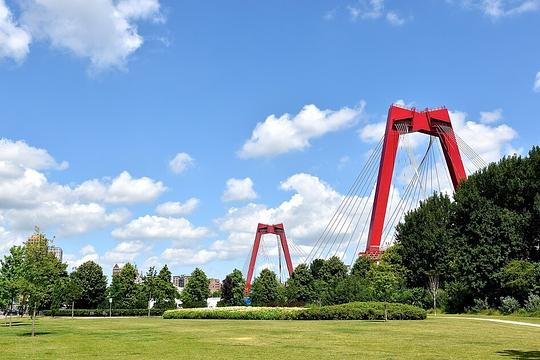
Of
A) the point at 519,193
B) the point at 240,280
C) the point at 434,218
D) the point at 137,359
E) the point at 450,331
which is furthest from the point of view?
the point at 240,280

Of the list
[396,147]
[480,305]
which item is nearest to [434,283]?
[480,305]

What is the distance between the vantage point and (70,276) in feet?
216

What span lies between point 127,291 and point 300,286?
21.2 metres

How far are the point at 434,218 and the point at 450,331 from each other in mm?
28111

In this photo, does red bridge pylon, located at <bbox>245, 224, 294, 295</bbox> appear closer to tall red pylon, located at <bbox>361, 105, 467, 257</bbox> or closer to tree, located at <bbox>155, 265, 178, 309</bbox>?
tree, located at <bbox>155, 265, 178, 309</bbox>

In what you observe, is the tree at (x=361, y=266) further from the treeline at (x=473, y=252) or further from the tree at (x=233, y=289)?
the tree at (x=233, y=289)

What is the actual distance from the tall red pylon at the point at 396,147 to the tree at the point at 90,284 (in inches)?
1272

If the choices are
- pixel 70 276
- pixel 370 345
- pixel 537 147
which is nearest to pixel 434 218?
pixel 537 147

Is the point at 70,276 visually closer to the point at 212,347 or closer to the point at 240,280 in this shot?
the point at 240,280

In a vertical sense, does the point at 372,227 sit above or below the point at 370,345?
Answer: above

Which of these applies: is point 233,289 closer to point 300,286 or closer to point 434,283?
point 300,286

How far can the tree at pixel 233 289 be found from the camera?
79250 millimetres

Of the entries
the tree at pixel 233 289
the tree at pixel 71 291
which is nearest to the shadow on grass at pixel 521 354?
the tree at pixel 71 291

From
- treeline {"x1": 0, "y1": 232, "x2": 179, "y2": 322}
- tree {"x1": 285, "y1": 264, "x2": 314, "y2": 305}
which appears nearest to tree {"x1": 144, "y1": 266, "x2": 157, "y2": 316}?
treeline {"x1": 0, "y1": 232, "x2": 179, "y2": 322}
